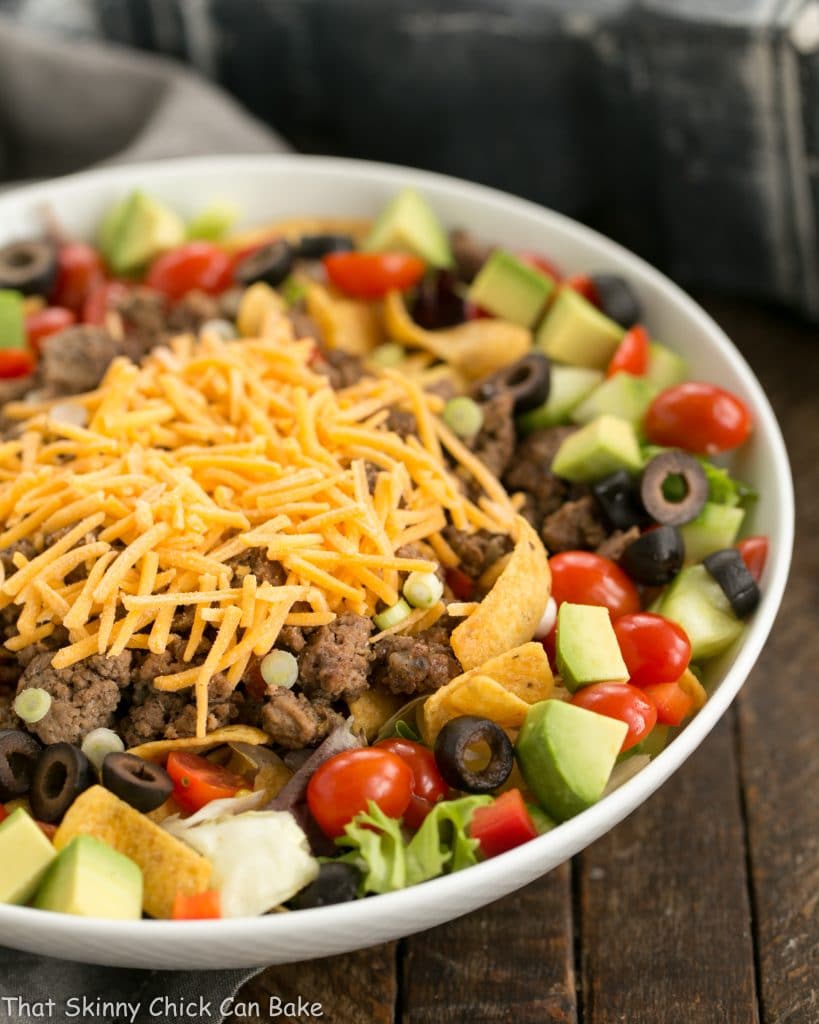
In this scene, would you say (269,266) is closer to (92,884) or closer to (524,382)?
(524,382)

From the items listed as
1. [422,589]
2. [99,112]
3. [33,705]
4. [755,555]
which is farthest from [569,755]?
[99,112]

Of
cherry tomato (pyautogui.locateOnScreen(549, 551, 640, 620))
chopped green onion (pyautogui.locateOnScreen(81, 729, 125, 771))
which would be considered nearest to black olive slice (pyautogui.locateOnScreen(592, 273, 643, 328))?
cherry tomato (pyautogui.locateOnScreen(549, 551, 640, 620))

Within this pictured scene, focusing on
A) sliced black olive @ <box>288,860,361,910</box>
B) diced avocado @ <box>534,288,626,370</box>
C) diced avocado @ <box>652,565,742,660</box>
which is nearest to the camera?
sliced black olive @ <box>288,860,361,910</box>

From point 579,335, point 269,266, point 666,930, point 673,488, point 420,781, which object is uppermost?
point 269,266

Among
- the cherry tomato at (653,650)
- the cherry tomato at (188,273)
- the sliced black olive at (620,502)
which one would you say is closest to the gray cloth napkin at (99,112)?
the cherry tomato at (188,273)

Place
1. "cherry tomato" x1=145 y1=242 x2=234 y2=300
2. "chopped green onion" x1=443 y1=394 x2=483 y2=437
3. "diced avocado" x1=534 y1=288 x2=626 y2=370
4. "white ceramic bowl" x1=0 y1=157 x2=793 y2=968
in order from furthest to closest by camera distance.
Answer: "cherry tomato" x1=145 y1=242 x2=234 y2=300 < "diced avocado" x1=534 y1=288 x2=626 y2=370 < "chopped green onion" x1=443 y1=394 x2=483 y2=437 < "white ceramic bowl" x1=0 y1=157 x2=793 y2=968

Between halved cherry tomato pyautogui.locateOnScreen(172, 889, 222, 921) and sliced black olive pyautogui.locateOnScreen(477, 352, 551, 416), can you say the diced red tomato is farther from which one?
sliced black olive pyautogui.locateOnScreen(477, 352, 551, 416)
